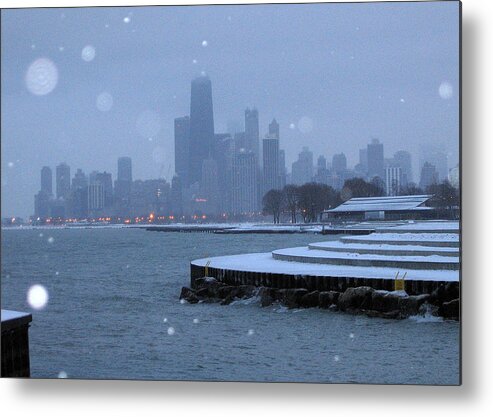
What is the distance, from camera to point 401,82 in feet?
26.1

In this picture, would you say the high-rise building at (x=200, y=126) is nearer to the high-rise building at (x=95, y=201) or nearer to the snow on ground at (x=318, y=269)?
the high-rise building at (x=95, y=201)

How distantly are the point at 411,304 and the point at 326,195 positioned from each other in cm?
1870

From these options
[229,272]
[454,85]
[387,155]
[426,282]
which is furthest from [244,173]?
[454,85]

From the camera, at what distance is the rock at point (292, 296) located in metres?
10.3

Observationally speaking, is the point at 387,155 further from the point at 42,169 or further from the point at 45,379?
the point at 45,379

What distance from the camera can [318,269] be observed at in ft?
35.4

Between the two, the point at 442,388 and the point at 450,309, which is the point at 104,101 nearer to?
the point at 450,309

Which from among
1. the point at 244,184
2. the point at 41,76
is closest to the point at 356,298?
the point at 41,76

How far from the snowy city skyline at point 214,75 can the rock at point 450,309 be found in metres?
1.87

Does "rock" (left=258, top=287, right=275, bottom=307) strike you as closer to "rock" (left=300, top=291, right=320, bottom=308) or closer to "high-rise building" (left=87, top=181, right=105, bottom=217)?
"rock" (left=300, top=291, right=320, bottom=308)

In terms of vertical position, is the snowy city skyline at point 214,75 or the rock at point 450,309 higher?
the snowy city skyline at point 214,75

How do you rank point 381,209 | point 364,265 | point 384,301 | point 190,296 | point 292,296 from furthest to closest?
point 381,209 → point 190,296 → point 364,265 → point 292,296 → point 384,301

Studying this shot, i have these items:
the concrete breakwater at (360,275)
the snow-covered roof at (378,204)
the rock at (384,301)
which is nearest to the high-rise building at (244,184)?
the concrete breakwater at (360,275)

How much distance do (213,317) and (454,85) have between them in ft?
17.9
